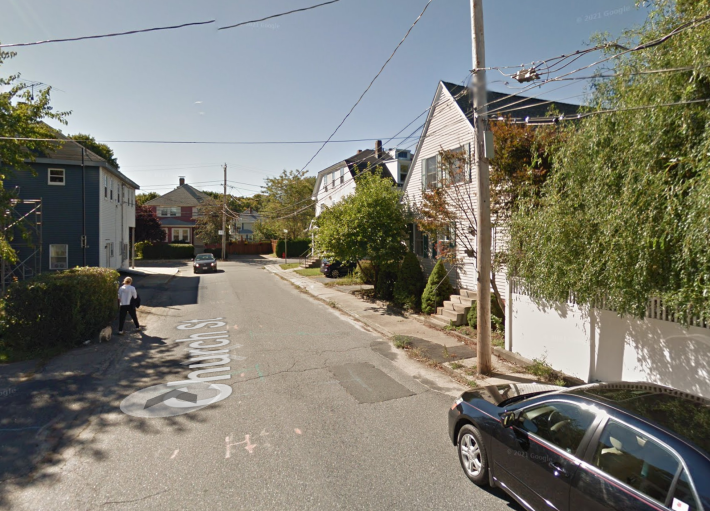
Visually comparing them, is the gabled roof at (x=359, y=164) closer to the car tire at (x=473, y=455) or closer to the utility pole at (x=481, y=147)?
the utility pole at (x=481, y=147)

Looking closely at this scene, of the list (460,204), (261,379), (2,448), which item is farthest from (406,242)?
(2,448)

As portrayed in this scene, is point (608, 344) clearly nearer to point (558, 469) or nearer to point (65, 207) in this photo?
point (558, 469)

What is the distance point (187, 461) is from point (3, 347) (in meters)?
7.69

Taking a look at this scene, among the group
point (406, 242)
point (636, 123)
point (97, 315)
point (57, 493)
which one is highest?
point (636, 123)

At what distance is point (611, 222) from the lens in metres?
5.98

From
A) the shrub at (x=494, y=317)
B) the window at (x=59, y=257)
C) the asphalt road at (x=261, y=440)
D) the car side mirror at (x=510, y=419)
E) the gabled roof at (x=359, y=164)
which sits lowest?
the asphalt road at (x=261, y=440)

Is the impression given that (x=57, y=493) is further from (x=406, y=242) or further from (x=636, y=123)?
(x=406, y=242)

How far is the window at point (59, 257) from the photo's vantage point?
67.6ft

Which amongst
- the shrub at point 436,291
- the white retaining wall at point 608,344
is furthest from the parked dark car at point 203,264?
the white retaining wall at point 608,344

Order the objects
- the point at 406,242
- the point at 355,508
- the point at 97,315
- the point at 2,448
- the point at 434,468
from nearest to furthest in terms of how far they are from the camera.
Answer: the point at 355,508 < the point at 434,468 < the point at 2,448 < the point at 97,315 < the point at 406,242

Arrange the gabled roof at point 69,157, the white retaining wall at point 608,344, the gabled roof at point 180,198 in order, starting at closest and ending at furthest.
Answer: the white retaining wall at point 608,344, the gabled roof at point 69,157, the gabled roof at point 180,198

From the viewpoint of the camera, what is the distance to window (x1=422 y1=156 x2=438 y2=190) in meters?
16.6

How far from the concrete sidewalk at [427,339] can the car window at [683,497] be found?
16.8 ft

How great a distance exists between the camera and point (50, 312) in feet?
31.4
